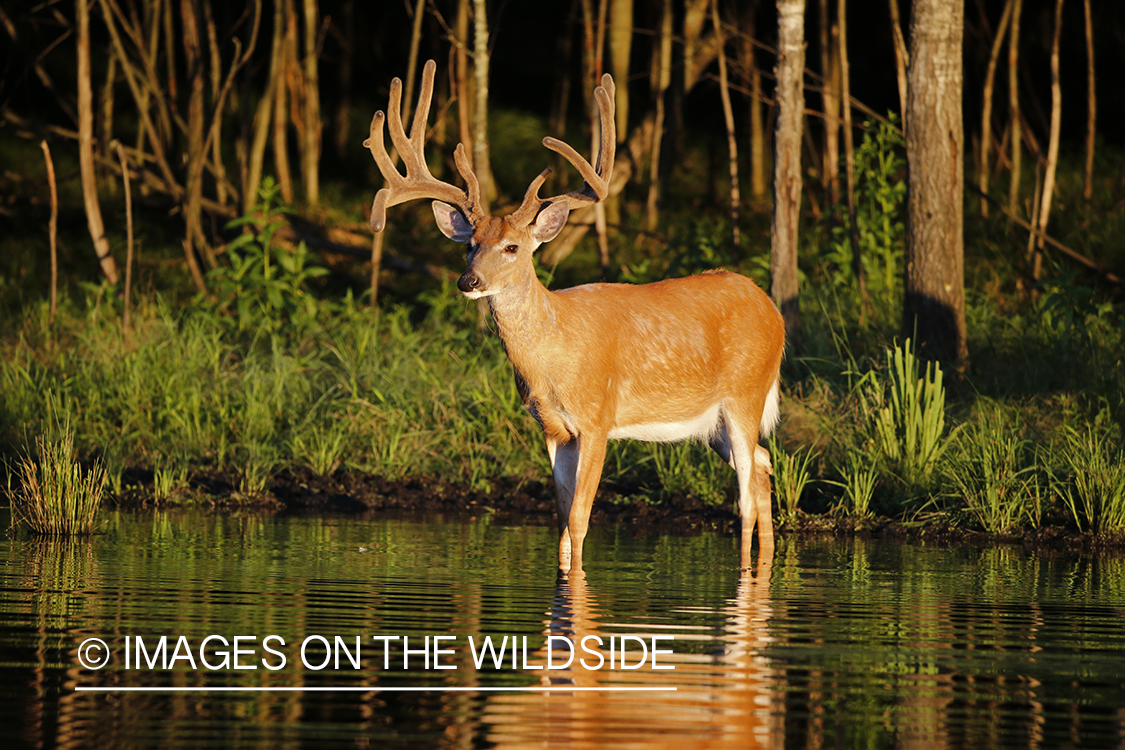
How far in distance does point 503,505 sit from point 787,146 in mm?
3854

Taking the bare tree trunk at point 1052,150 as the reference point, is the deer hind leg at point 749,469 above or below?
below

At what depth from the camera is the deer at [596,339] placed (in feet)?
28.5

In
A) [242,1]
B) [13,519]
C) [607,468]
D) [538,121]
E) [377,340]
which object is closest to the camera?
[13,519]

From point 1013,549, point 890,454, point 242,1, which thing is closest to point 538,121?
point 242,1

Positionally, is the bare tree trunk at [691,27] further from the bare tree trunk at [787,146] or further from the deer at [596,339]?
the deer at [596,339]

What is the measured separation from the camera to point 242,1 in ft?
80.2

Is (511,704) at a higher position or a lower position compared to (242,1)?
lower

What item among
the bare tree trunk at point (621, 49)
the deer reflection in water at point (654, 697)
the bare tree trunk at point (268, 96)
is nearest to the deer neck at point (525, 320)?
the deer reflection in water at point (654, 697)

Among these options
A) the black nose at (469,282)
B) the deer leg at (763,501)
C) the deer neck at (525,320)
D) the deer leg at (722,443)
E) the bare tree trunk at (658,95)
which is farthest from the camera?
the bare tree trunk at (658,95)

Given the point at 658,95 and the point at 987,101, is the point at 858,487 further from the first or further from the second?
the point at 658,95

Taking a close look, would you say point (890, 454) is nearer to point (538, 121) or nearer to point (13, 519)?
point (13, 519)

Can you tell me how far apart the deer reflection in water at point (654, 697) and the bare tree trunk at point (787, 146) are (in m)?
6.59

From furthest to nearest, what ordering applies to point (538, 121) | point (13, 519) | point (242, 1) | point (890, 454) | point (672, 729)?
point (242, 1) < point (538, 121) < point (890, 454) < point (13, 519) < point (672, 729)

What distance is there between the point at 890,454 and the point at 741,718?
6.25 meters
